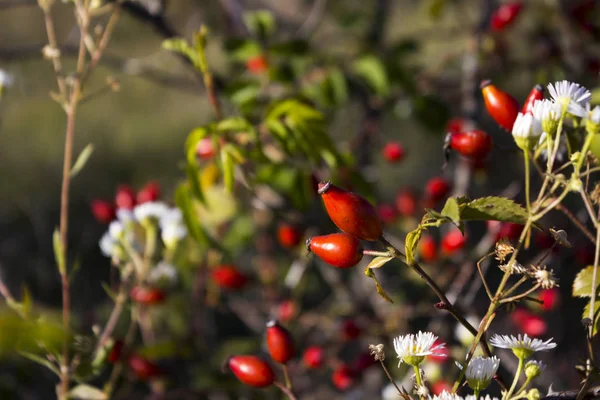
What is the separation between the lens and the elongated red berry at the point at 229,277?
63.2 inches

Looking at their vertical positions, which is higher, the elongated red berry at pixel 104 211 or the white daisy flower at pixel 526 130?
the white daisy flower at pixel 526 130

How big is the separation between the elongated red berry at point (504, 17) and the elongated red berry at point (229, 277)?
91 centimetres

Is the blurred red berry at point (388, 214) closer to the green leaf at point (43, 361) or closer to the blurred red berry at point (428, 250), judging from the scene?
the blurred red berry at point (428, 250)

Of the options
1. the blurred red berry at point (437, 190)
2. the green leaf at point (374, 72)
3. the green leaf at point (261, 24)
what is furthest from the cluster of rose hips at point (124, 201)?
the blurred red berry at point (437, 190)

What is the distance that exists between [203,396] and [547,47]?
120 centimetres

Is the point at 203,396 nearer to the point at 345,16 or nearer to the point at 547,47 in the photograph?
the point at 345,16

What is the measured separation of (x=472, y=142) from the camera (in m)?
0.67

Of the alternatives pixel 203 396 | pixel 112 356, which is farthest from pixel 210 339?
pixel 112 356

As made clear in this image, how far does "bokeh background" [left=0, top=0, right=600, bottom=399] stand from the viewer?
149cm

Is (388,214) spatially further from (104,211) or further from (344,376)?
(104,211)

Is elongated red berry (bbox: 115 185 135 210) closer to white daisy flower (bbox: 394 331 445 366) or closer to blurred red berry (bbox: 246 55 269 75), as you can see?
blurred red berry (bbox: 246 55 269 75)

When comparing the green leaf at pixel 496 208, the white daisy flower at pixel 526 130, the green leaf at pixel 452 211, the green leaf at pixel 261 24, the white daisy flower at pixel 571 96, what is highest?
the white daisy flower at pixel 571 96

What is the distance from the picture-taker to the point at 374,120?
1.67 meters

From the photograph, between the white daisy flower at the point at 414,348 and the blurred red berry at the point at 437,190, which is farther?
the blurred red berry at the point at 437,190
